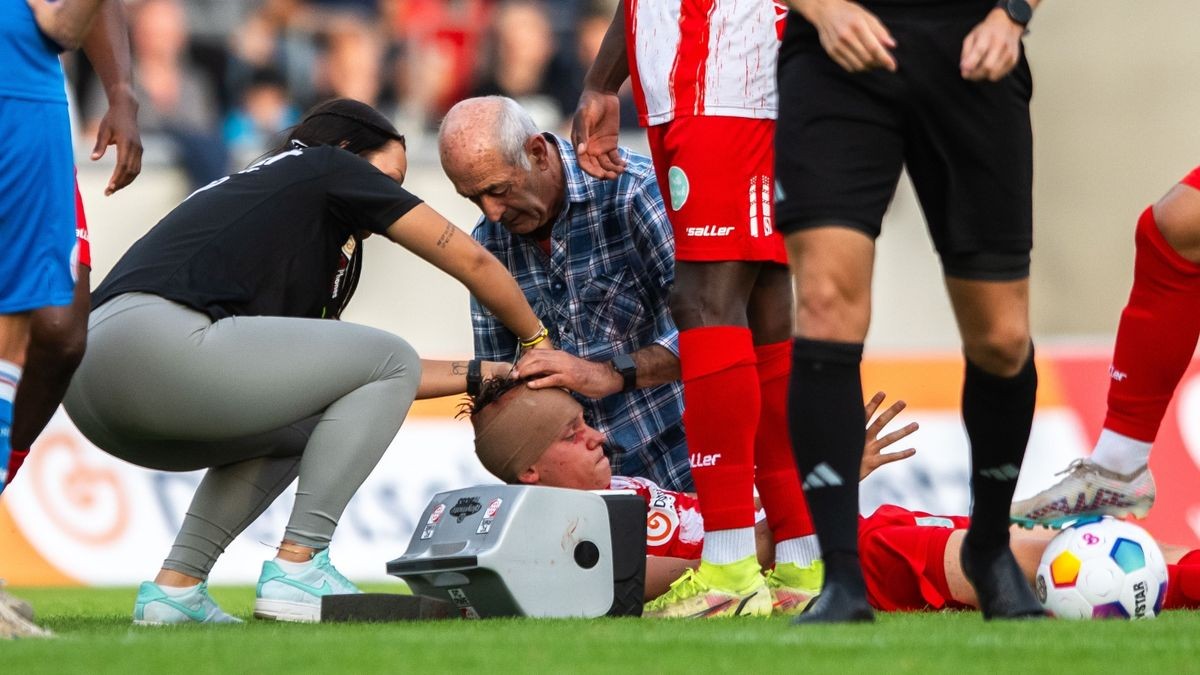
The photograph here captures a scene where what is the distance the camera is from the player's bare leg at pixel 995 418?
3.55m

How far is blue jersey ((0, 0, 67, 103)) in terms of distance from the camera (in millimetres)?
3479

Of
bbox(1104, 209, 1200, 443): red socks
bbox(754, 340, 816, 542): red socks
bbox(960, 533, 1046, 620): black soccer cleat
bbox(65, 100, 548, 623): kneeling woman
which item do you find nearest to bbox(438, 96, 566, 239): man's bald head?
bbox(65, 100, 548, 623): kneeling woman

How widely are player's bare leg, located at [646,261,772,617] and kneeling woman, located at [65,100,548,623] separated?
561 millimetres

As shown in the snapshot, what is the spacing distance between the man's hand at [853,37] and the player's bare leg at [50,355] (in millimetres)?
1739

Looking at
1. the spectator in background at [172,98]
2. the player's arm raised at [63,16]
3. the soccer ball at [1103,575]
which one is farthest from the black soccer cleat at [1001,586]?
the spectator in background at [172,98]

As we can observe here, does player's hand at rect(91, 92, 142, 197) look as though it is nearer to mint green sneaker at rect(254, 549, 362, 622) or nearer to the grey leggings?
the grey leggings

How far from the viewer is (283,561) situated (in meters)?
4.29

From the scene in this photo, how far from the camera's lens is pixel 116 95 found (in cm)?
484

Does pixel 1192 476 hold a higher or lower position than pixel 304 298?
lower

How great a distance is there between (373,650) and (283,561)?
3.74 feet

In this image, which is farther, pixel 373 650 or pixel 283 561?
pixel 283 561

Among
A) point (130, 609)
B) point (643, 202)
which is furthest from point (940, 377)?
point (130, 609)

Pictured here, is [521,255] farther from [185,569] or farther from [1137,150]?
[1137,150]

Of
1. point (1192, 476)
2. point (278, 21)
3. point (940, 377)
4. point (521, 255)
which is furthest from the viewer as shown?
point (278, 21)
